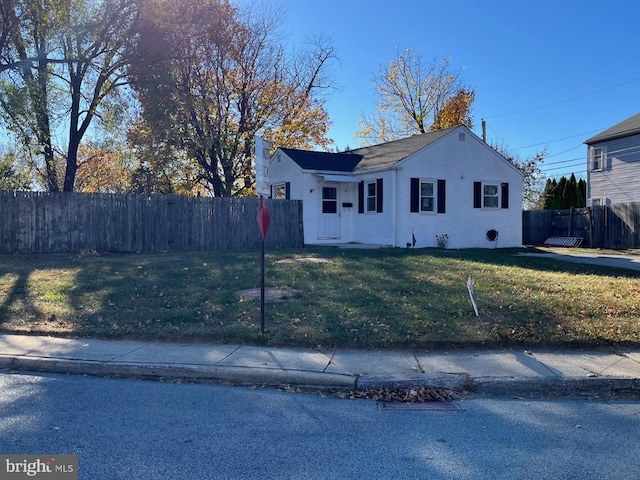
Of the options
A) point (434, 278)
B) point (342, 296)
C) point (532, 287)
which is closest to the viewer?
point (342, 296)

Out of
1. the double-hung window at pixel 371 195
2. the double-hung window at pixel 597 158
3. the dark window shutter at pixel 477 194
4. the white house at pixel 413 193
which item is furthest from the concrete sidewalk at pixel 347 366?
the double-hung window at pixel 597 158

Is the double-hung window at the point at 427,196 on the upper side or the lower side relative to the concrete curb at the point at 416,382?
upper

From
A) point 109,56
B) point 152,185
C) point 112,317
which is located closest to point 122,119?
point 109,56

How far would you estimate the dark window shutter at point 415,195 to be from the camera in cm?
1927

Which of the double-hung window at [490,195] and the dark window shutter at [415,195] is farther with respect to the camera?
the double-hung window at [490,195]

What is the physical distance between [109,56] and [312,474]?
19562 mm

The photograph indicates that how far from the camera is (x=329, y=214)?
Answer: 20.9 metres

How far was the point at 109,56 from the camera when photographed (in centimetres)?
1895

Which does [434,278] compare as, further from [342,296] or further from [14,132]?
[14,132]

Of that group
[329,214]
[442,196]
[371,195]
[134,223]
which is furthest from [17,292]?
[442,196]

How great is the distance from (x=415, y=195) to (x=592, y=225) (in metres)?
11.1

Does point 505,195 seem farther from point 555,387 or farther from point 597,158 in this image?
point 555,387

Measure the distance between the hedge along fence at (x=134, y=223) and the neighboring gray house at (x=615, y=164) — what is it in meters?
19.2

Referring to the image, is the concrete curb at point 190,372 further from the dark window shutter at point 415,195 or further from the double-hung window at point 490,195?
the double-hung window at point 490,195
